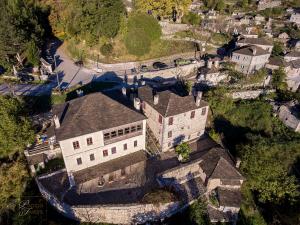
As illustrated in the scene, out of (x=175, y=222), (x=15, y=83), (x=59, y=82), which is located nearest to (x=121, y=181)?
(x=175, y=222)

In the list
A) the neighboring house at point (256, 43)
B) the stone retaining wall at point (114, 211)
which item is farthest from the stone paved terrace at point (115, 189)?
the neighboring house at point (256, 43)

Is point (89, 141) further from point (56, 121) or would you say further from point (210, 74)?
point (210, 74)

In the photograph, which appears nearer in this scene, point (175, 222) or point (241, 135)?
point (175, 222)

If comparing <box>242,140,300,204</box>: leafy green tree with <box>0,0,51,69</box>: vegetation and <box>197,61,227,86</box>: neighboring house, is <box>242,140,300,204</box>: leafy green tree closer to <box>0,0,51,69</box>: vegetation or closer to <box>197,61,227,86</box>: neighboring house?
<box>197,61,227,86</box>: neighboring house

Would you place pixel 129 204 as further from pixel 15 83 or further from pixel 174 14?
pixel 174 14

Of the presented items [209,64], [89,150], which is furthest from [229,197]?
[209,64]

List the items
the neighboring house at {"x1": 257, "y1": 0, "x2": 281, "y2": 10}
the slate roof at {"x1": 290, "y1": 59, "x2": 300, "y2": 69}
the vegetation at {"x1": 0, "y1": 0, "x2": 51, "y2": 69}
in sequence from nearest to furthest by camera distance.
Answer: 1. the vegetation at {"x1": 0, "y1": 0, "x2": 51, "y2": 69}
2. the slate roof at {"x1": 290, "y1": 59, "x2": 300, "y2": 69}
3. the neighboring house at {"x1": 257, "y1": 0, "x2": 281, "y2": 10}

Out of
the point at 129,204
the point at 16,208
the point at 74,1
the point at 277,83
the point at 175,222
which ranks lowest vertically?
the point at 175,222

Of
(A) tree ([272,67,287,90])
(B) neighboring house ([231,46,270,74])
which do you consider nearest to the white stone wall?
(B) neighboring house ([231,46,270,74])
